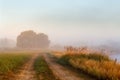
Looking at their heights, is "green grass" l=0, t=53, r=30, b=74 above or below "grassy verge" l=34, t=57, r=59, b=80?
above

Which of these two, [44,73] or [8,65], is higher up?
[8,65]

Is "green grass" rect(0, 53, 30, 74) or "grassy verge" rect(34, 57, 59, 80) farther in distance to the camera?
"green grass" rect(0, 53, 30, 74)

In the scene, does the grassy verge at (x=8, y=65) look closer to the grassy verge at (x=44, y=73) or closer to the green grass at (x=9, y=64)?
the green grass at (x=9, y=64)

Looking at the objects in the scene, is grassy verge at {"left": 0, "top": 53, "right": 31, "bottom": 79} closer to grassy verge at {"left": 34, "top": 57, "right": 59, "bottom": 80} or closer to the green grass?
the green grass

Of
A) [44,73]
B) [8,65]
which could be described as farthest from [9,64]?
[44,73]

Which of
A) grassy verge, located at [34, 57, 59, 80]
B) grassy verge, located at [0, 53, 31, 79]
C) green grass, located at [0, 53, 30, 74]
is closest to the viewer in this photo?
grassy verge, located at [34, 57, 59, 80]

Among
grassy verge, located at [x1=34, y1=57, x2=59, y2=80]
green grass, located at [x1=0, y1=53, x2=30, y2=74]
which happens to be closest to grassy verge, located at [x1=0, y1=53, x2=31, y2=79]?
green grass, located at [x1=0, y1=53, x2=30, y2=74]

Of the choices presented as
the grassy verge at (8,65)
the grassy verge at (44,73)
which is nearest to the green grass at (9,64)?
the grassy verge at (8,65)

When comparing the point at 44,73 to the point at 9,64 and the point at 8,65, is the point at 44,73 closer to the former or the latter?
the point at 8,65

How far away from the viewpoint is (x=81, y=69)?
123 ft

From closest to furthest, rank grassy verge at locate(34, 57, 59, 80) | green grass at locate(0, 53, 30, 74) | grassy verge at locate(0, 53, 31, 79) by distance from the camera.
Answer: grassy verge at locate(34, 57, 59, 80) → grassy verge at locate(0, 53, 31, 79) → green grass at locate(0, 53, 30, 74)

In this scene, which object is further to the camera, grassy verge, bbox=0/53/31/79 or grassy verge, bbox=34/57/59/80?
grassy verge, bbox=0/53/31/79

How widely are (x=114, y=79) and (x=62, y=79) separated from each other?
14.0 ft

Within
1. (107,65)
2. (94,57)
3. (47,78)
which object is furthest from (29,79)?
(94,57)
